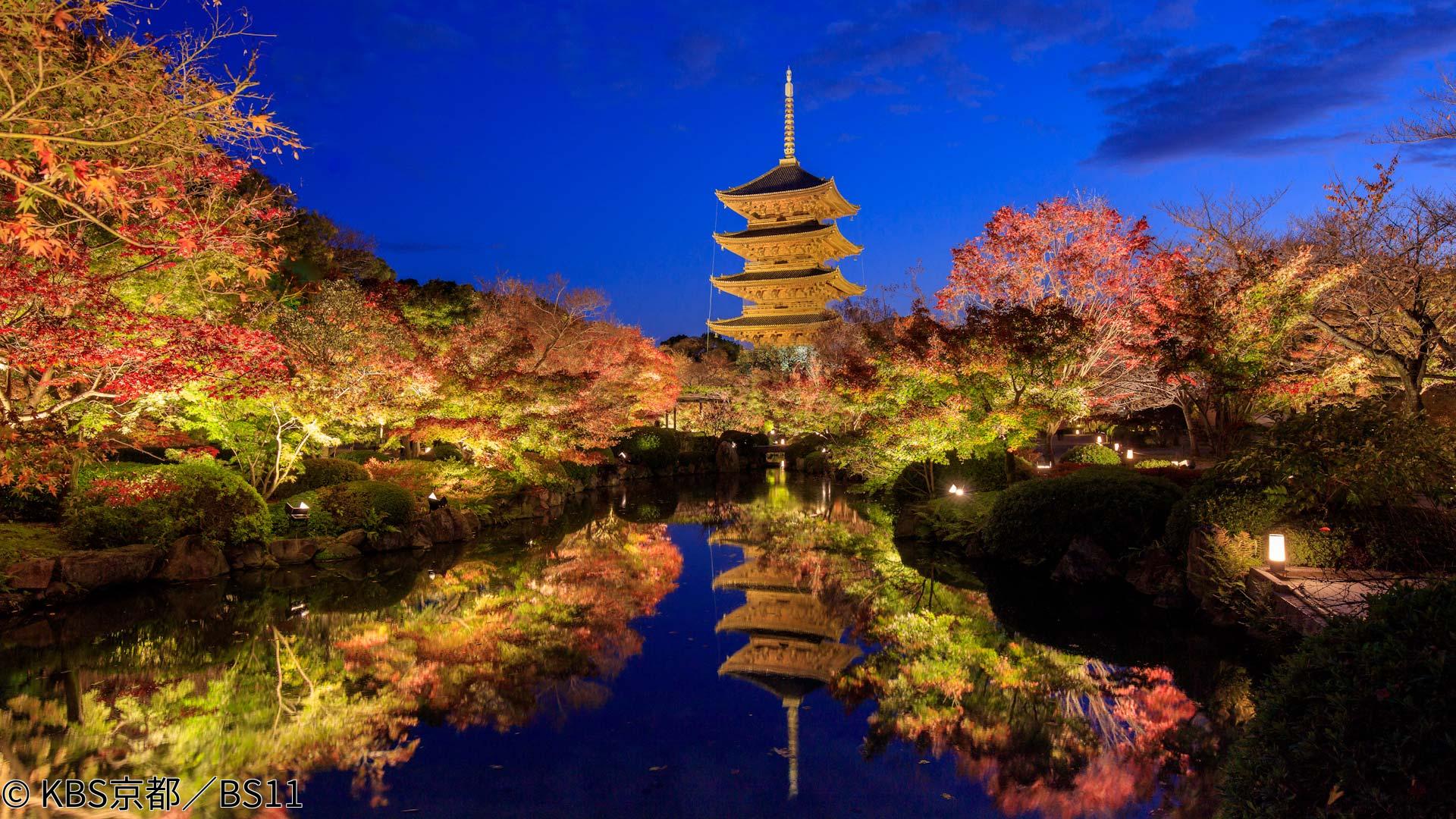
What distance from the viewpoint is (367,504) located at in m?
12.8

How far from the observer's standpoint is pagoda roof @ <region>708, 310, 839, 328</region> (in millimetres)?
34969

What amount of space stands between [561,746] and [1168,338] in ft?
36.0

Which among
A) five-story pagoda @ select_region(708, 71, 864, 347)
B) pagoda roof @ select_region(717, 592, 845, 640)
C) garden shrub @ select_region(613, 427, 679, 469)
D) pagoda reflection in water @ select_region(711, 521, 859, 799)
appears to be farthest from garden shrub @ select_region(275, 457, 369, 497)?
five-story pagoda @ select_region(708, 71, 864, 347)

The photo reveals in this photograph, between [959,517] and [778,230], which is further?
[778,230]

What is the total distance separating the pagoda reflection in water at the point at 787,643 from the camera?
21.7ft

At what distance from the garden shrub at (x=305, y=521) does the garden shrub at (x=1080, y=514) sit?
10.0 m

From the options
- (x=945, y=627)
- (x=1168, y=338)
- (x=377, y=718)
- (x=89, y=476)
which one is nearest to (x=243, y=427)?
(x=89, y=476)

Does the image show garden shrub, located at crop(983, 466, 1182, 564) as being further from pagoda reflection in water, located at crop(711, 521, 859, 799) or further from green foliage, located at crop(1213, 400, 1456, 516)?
pagoda reflection in water, located at crop(711, 521, 859, 799)

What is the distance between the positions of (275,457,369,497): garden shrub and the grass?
12.1 feet

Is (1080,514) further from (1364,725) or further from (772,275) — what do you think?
(772,275)

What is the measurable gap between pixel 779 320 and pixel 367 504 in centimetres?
2498

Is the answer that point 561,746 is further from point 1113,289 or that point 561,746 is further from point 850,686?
point 1113,289

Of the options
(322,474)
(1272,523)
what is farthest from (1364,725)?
(322,474)

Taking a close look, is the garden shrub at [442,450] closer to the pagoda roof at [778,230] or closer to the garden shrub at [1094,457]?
the garden shrub at [1094,457]
